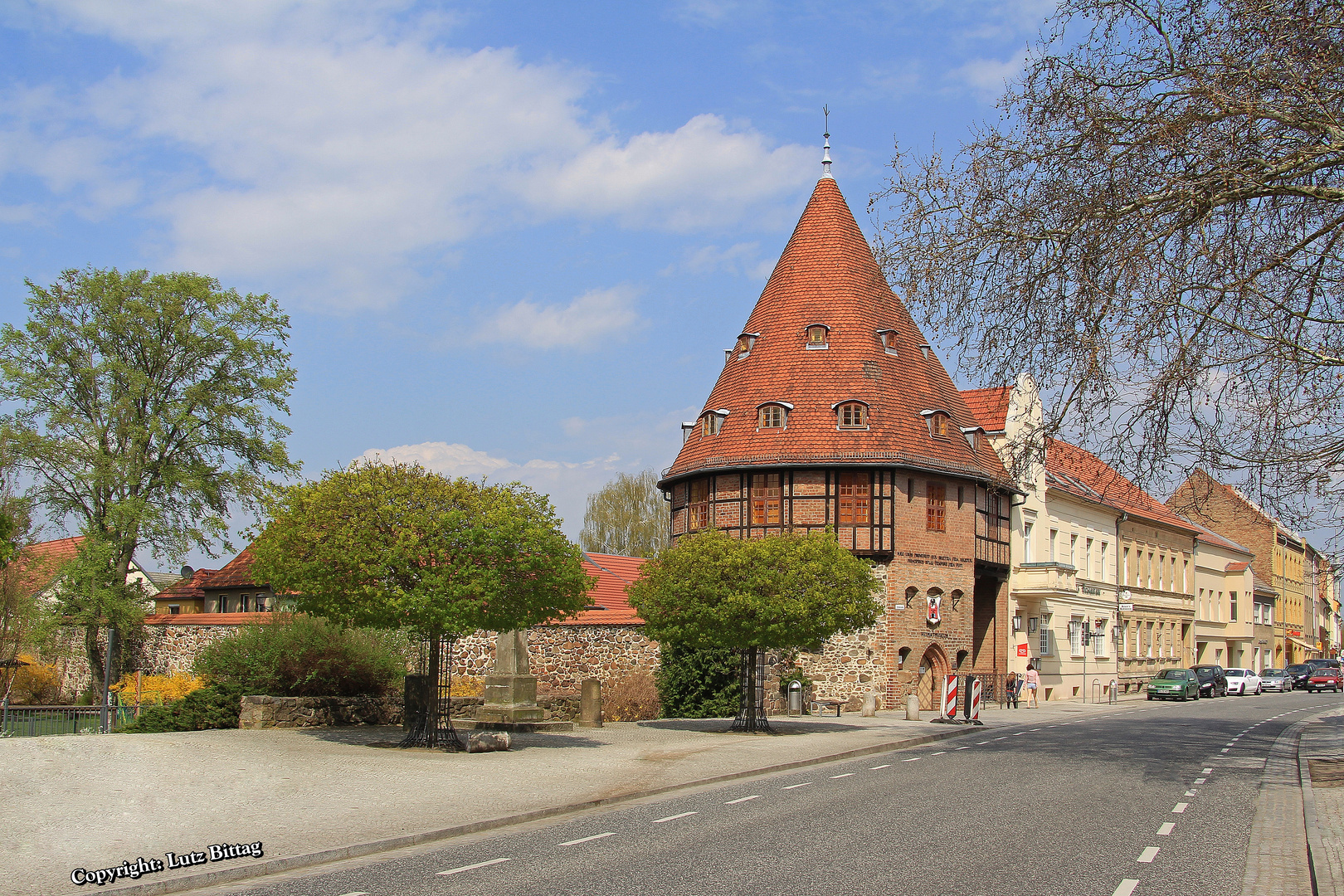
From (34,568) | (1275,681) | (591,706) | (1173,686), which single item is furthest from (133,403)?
(1275,681)

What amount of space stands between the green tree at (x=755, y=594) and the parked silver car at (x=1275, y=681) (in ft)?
142

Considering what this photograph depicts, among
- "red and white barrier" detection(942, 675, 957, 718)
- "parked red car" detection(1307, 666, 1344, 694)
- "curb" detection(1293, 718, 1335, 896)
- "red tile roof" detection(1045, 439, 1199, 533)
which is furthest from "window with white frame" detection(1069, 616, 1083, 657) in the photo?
"curb" detection(1293, 718, 1335, 896)

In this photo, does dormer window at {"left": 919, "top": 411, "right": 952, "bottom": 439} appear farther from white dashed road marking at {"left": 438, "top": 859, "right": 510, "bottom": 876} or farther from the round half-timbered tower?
white dashed road marking at {"left": 438, "top": 859, "right": 510, "bottom": 876}

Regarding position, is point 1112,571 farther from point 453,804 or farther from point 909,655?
point 453,804

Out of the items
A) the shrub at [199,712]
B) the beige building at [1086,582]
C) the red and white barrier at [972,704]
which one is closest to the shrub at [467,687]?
the shrub at [199,712]

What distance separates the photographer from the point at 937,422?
117 ft

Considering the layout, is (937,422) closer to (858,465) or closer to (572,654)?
(858,465)

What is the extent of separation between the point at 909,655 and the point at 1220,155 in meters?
22.5


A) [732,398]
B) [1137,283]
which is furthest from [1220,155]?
[732,398]

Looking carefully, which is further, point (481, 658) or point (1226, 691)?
point (1226, 691)

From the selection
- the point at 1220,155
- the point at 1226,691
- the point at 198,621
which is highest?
the point at 1220,155

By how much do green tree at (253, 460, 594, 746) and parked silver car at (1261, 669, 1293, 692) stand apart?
5087 cm

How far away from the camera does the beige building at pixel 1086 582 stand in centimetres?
3972

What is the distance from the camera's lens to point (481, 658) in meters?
29.9
